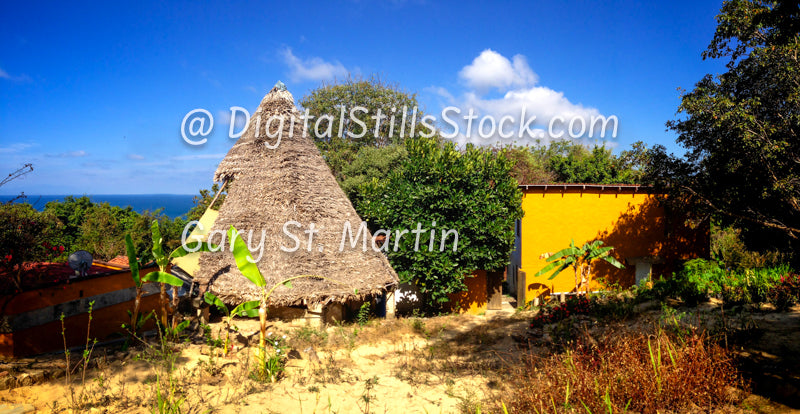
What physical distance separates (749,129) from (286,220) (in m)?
10.6

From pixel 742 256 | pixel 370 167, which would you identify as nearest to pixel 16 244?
pixel 370 167

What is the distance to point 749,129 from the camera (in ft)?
27.3

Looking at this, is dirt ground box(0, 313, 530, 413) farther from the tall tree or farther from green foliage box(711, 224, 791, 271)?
green foliage box(711, 224, 791, 271)

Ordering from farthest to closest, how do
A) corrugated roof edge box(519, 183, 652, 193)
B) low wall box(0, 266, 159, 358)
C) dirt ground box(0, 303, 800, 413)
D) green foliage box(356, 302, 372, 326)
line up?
1. corrugated roof edge box(519, 183, 652, 193)
2. green foliage box(356, 302, 372, 326)
3. low wall box(0, 266, 159, 358)
4. dirt ground box(0, 303, 800, 413)

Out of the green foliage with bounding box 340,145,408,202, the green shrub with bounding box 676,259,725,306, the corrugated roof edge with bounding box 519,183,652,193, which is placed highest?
the green foliage with bounding box 340,145,408,202

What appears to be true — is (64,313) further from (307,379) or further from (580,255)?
(580,255)

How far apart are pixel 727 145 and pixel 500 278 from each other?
7.36 m

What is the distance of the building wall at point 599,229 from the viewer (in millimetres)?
13680

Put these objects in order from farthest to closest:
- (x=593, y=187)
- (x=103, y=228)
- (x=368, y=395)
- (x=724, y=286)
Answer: (x=103, y=228)
(x=593, y=187)
(x=724, y=286)
(x=368, y=395)

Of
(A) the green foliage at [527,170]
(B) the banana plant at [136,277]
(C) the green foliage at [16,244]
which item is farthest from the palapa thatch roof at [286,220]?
(A) the green foliage at [527,170]

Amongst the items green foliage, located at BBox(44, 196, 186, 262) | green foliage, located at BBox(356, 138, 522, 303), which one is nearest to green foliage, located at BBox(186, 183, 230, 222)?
green foliage, located at BBox(44, 196, 186, 262)

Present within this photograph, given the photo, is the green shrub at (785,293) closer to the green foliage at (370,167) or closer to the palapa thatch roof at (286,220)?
the palapa thatch roof at (286,220)

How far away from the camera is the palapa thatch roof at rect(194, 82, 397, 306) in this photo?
9117 mm

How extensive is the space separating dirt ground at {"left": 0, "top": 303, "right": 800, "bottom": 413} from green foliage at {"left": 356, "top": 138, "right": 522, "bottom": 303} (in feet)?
11.3
